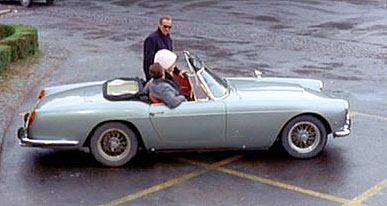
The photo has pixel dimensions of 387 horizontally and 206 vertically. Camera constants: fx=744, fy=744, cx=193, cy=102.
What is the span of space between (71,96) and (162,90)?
1188 mm

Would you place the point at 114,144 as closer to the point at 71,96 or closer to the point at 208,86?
the point at 71,96

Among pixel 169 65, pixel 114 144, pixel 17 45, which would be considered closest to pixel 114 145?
pixel 114 144

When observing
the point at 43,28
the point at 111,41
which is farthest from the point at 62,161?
the point at 43,28

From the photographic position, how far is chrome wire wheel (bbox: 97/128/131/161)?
8.50 metres

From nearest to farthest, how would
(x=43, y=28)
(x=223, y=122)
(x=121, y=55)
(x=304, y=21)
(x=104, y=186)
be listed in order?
(x=104, y=186), (x=223, y=122), (x=121, y=55), (x=43, y=28), (x=304, y=21)

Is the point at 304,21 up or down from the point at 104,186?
up

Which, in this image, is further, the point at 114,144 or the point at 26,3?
the point at 26,3

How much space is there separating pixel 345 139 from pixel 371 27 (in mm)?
12856

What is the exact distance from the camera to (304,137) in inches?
344

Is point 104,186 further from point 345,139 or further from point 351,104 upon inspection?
point 351,104

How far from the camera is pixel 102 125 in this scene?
8.46m

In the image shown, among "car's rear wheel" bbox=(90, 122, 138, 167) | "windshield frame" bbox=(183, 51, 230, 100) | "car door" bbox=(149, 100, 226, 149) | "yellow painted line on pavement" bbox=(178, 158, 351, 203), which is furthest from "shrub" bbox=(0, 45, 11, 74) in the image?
"yellow painted line on pavement" bbox=(178, 158, 351, 203)

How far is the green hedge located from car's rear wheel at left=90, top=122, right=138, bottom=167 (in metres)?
5.94

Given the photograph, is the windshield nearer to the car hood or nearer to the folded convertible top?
the folded convertible top
